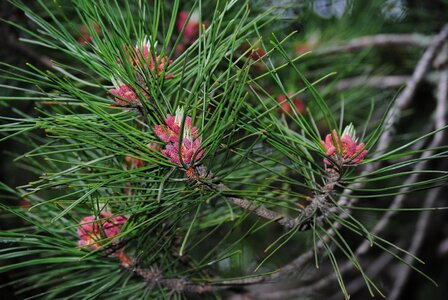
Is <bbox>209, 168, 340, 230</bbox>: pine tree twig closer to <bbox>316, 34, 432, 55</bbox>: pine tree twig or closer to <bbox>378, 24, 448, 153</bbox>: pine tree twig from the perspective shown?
<bbox>378, 24, 448, 153</bbox>: pine tree twig

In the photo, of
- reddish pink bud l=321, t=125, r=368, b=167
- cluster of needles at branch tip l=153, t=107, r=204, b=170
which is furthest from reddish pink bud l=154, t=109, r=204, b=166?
reddish pink bud l=321, t=125, r=368, b=167

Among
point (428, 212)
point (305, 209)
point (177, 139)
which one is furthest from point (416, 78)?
point (177, 139)

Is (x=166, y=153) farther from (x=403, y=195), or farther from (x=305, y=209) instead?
(x=403, y=195)

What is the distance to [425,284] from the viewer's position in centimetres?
218

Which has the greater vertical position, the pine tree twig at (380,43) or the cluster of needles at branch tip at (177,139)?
the pine tree twig at (380,43)

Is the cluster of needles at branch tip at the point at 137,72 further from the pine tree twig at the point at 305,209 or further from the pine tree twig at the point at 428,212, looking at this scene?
the pine tree twig at the point at 428,212

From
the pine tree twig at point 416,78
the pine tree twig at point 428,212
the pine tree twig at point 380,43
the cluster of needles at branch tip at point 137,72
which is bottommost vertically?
the pine tree twig at point 428,212

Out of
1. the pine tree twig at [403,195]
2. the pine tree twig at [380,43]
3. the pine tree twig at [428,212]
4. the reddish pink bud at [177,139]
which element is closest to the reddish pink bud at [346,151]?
the reddish pink bud at [177,139]

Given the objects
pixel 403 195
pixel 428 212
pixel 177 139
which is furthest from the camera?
pixel 428 212

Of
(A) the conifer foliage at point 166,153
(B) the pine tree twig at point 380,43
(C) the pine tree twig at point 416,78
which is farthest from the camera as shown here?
(B) the pine tree twig at point 380,43

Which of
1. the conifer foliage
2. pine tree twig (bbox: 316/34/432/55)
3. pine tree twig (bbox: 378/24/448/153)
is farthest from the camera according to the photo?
pine tree twig (bbox: 316/34/432/55)

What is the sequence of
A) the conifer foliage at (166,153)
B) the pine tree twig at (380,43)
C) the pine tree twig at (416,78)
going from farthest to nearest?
the pine tree twig at (380,43) < the pine tree twig at (416,78) < the conifer foliage at (166,153)

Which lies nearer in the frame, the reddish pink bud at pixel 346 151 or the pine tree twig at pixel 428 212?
the reddish pink bud at pixel 346 151

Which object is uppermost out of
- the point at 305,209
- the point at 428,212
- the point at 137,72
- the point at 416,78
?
the point at 137,72
